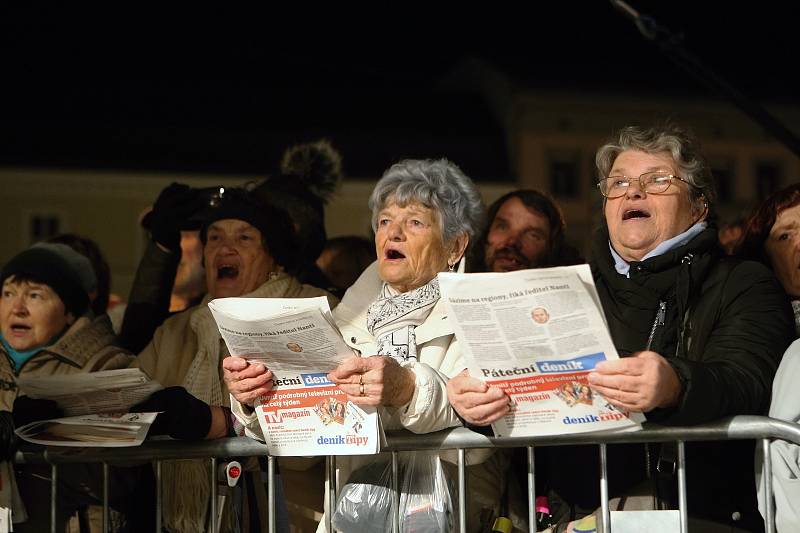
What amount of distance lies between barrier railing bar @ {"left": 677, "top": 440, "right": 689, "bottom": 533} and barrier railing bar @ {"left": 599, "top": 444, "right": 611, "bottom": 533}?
0.66 feet

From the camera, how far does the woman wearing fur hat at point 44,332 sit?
4.38 meters

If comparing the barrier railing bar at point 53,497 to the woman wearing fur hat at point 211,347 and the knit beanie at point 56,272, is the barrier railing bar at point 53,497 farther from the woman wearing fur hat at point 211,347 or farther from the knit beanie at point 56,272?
the knit beanie at point 56,272

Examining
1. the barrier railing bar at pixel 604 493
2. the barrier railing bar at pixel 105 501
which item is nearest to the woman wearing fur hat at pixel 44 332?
the barrier railing bar at pixel 105 501

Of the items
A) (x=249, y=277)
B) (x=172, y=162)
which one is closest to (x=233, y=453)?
(x=249, y=277)

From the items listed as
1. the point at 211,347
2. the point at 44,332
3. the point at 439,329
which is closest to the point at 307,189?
the point at 211,347

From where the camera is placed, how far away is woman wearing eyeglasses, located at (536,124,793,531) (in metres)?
3.09

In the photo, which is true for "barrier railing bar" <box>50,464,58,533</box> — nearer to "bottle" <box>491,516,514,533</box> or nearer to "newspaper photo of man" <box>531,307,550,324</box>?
"bottle" <box>491,516,514,533</box>

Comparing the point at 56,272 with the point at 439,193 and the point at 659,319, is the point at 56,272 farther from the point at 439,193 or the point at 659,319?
the point at 659,319

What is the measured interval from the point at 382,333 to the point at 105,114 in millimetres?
27537

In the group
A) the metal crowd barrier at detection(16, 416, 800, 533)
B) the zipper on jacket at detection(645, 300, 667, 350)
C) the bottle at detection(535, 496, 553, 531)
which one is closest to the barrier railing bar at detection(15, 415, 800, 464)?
the metal crowd barrier at detection(16, 416, 800, 533)

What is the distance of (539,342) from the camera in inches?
119

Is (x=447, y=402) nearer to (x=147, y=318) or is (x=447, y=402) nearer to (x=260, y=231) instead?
(x=260, y=231)

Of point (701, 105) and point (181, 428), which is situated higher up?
point (701, 105)

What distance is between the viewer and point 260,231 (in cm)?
502
